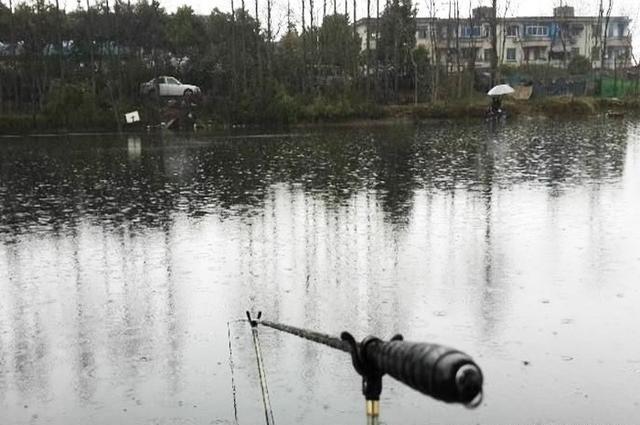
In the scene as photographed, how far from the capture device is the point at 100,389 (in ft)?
18.7

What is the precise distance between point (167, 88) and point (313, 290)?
128 feet

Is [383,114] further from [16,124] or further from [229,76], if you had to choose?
[16,124]

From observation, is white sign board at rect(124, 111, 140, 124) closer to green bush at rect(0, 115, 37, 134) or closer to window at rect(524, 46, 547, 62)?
green bush at rect(0, 115, 37, 134)

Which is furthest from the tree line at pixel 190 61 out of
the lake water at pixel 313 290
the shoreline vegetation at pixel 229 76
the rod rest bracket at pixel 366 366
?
the rod rest bracket at pixel 366 366

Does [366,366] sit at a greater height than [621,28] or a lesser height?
lesser

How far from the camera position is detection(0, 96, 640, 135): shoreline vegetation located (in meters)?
40.7

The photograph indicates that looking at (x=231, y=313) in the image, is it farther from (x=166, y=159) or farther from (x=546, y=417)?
(x=166, y=159)

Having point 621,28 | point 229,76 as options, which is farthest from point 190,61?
point 621,28

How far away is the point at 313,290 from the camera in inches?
324

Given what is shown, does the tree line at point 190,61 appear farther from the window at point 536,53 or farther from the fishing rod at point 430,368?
the fishing rod at point 430,368

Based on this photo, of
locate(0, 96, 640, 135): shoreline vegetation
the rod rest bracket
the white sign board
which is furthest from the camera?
the white sign board

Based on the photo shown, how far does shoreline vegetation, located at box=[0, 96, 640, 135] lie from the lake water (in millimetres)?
23529

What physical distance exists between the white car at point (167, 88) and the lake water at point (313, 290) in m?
27.4

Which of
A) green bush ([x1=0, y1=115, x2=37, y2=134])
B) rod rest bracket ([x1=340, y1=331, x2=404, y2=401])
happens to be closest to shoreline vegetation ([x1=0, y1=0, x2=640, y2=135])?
green bush ([x1=0, y1=115, x2=37, y2=134])
